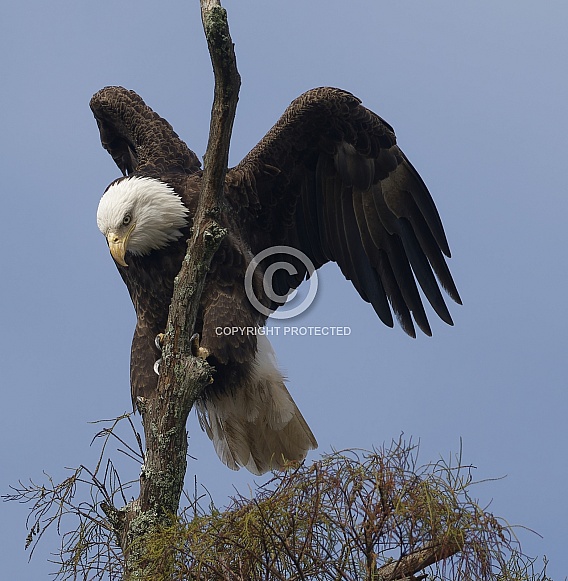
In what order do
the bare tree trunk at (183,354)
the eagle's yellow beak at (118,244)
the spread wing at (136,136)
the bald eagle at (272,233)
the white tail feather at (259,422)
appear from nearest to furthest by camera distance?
1. the bare tree trunk at (183,354)
2. the eagle's yellow beak at (118,244)
3. the bald eagle at (272,233)
4. the white tail feather at (259,422)
5. the spread wing at (136,136)

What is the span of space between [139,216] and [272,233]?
3.05ft

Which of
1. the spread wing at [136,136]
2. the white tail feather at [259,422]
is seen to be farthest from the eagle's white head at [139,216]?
the white tail feather at [259,422]

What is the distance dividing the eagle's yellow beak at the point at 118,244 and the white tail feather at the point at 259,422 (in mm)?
918

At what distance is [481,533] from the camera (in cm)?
344

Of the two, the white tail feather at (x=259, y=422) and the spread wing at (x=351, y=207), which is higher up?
the spread wing at (x=351, y=207)

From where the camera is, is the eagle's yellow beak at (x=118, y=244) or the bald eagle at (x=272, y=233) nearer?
the eagle's yellow beak at (x=118, y=244)

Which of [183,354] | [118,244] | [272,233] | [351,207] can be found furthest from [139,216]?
[351,207]

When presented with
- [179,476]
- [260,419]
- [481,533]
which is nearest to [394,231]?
[260,419]

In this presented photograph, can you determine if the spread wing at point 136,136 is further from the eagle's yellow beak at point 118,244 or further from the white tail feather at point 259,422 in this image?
the white tail feather at point 259,422

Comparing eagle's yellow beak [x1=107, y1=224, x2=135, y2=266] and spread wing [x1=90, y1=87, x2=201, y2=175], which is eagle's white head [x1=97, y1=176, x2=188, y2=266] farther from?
spread wing [x1=90, y1=87, x2=201, y2=175]

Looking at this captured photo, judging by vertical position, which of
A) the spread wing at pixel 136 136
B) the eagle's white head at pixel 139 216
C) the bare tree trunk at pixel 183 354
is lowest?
the bare tree trunk at pixel 183 354

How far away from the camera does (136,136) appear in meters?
6.02

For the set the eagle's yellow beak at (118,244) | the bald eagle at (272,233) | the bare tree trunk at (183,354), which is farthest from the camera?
the bald eagle at (272,233)

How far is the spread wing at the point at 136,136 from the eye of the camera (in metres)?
5.75
